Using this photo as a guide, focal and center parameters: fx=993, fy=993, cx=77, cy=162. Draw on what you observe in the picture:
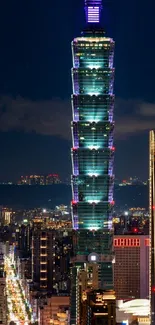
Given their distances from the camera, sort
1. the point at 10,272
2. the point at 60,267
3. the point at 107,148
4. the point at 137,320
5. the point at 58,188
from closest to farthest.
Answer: the point at 137,320, the point at 107,148, the point at 60,267, the point at 10,272, the point at 58,188

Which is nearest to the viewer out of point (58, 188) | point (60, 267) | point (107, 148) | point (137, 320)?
point (137, 320)

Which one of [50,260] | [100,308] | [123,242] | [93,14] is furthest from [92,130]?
[100,308]

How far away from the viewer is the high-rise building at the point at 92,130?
32.1 metres

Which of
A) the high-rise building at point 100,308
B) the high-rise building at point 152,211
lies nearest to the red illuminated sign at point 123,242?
the high-rise building at point 152,211

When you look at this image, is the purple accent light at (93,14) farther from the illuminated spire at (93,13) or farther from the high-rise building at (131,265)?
the high-rise building at (131,265)

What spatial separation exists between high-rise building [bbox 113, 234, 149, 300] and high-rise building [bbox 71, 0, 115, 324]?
1.91 metres

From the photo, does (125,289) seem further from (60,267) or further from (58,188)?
(58,188)

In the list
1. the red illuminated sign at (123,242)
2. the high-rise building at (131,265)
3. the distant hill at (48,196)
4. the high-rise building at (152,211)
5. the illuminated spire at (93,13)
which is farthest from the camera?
the distant hill at (48,196)

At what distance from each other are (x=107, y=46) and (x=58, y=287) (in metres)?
7.96

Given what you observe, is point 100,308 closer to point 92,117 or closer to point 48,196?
point 92,117

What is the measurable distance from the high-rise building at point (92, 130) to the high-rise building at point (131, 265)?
1.91 m

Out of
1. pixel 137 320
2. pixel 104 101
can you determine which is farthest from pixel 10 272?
pixel 137 320

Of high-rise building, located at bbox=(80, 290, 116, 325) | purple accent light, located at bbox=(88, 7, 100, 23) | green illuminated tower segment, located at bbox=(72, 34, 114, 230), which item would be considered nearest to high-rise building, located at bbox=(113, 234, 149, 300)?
green illuminated tower segment, located at bbox=(72, 34, 114, 230)

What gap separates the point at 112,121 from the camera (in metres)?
32.2
